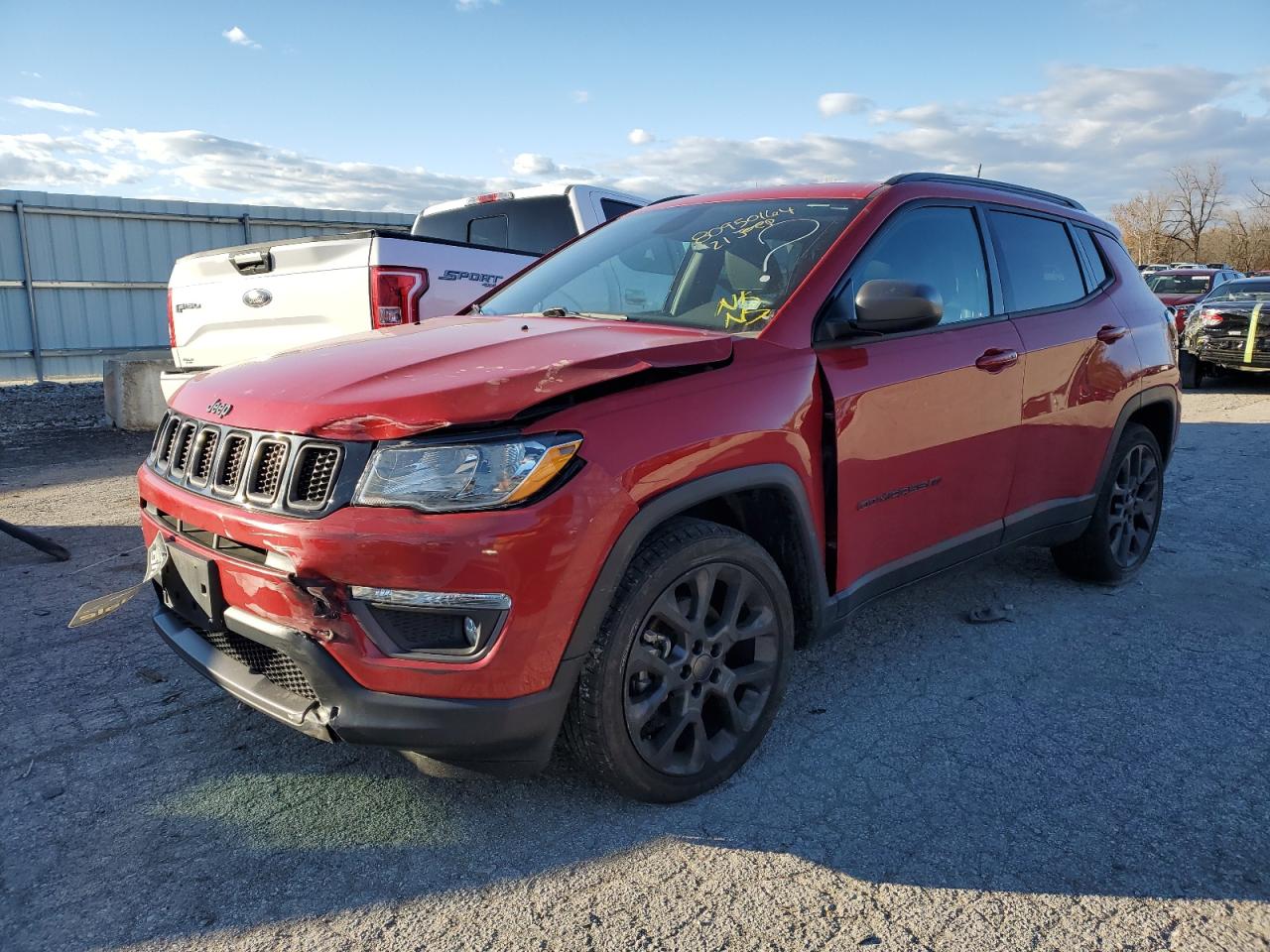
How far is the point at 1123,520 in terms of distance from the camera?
15.4 ft

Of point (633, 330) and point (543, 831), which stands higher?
point (633, 330)

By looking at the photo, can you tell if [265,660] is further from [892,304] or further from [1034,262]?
[1034,262]

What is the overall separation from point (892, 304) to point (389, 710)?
193 cm

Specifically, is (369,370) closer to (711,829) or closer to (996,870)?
(711,829)

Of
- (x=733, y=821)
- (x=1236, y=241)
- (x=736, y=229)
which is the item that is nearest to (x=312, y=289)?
(x=736, y=229)

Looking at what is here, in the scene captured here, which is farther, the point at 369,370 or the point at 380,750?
the point at 380,750

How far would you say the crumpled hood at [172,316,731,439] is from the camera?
2.31m

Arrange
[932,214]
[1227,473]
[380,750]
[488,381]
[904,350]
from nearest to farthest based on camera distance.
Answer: [488,381] → [380,750] → [904,350] → [932,214] → [1227,473]

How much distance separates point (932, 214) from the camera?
3.63 metres

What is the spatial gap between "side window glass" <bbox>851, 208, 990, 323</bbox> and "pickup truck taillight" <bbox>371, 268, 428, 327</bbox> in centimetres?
280

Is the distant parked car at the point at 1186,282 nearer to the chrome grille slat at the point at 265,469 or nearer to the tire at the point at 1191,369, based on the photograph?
the tire at the point at 1191,369

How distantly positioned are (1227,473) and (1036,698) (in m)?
5.24

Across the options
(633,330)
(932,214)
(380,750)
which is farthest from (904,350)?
(380,750)

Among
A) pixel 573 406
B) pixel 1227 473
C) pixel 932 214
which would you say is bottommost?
pixel 1227 473
